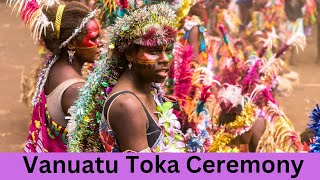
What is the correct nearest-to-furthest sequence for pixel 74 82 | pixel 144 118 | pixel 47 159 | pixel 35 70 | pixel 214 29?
pixel 144 118, pixel 47 159, pixel 74 82, pixel 35 70, pixel 214 29

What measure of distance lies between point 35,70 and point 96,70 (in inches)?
146

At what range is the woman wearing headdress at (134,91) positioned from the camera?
10.1ft

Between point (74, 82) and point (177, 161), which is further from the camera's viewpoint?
point (74, 82)

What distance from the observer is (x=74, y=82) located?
3.84 m

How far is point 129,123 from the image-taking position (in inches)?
120

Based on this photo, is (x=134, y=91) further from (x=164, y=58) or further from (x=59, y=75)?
(x=59, y=75)

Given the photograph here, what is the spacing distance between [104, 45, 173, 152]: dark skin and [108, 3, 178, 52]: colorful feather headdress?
0.04m

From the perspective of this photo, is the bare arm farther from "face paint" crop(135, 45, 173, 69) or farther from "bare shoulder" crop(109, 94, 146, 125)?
"face paint" crop(135, 45, 173, 69)

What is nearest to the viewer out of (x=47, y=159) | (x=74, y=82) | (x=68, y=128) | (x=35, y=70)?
(x=47, y=159)

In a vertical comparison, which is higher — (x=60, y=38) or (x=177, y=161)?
(x=60, y=38)

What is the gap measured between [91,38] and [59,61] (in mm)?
213

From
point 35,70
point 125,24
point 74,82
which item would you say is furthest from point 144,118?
point 35,70

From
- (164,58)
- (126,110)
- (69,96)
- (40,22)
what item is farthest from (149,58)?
(40,22)

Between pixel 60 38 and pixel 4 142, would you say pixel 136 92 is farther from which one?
pixel 4 142
